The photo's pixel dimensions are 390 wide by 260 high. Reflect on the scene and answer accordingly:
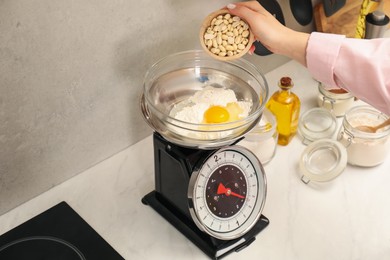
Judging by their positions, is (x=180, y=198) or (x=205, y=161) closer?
(x=205, y=161)

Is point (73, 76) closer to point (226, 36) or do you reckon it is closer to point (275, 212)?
point (226, 36)

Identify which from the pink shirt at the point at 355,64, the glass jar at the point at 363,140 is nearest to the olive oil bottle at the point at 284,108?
the glass jar at the point at 363,140

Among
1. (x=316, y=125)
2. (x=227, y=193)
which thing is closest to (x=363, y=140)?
(x=316, y=125)

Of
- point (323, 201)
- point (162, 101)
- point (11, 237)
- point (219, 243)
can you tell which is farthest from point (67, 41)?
point (323, 201)

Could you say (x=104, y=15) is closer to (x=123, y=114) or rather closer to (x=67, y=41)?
(x=67, y=41)

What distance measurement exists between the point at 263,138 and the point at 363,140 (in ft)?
0.91

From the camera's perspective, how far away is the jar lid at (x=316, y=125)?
1582 millimetres

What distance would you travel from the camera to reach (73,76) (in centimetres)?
133

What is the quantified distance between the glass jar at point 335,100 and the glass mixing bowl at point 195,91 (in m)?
0.38

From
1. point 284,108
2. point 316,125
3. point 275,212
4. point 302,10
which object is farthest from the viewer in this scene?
point 302,10

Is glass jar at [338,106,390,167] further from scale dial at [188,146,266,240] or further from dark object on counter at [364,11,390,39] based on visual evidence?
scale dial at [188,146,266,240]

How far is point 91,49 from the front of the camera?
1.33 meters

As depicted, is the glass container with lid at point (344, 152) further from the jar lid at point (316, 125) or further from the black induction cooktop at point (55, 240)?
the black induction cooktop at point (55, 240)

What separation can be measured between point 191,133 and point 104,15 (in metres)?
0.38
